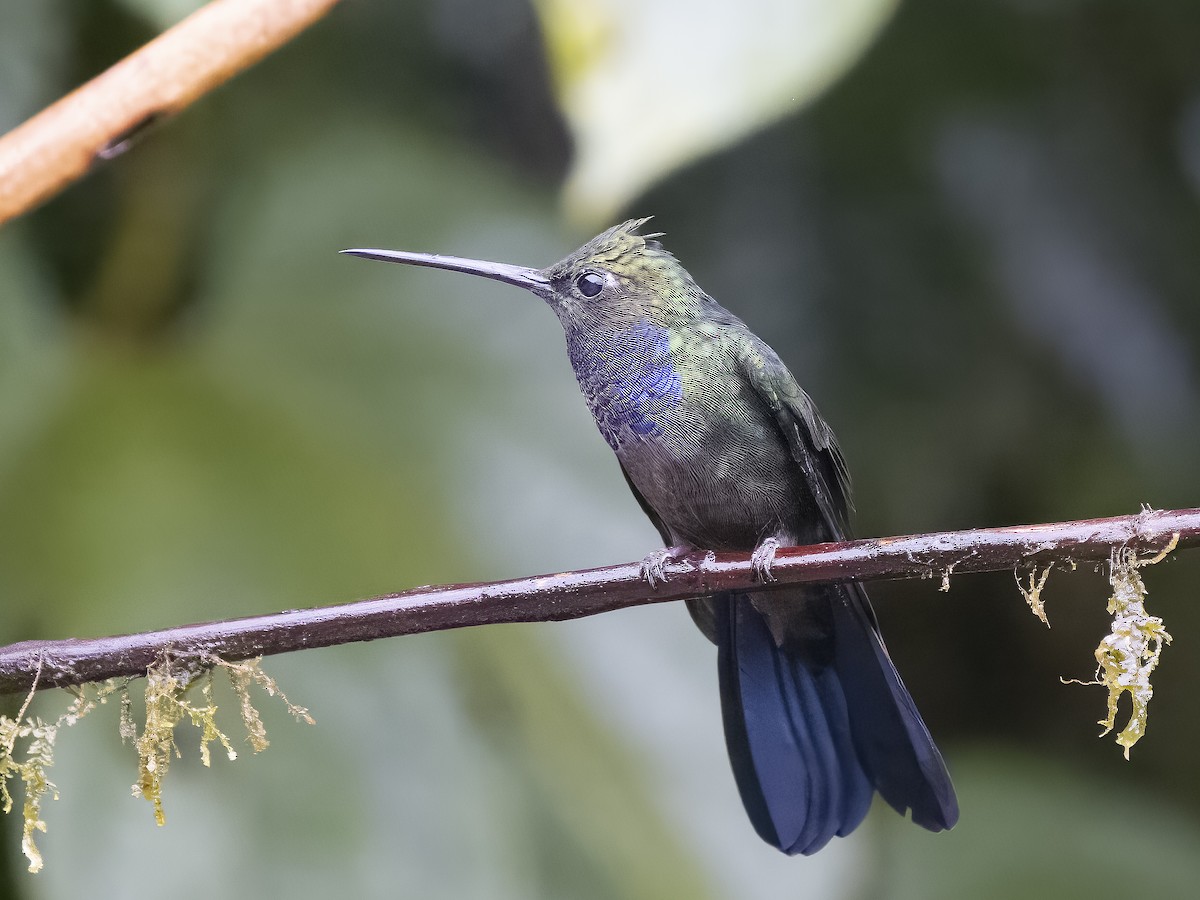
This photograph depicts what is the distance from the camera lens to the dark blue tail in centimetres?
94

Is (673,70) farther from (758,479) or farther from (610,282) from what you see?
(758,479)

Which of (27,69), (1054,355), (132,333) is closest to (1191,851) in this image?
(1054,355)

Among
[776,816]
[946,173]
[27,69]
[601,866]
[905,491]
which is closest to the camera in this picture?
[776,816]

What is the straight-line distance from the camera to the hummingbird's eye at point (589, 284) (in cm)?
97

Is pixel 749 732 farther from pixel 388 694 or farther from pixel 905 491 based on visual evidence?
pixel 905 491

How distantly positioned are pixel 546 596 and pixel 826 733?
1.34 ft

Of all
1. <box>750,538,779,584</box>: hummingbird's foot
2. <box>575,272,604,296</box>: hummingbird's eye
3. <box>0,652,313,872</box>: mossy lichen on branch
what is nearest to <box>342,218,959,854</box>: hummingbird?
<box>575,272,604,296</box>: hummingbird's eye

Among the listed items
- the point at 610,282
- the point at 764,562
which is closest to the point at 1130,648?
the point at 764,562

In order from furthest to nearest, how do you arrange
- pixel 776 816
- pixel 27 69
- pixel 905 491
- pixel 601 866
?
pixel 905 491
pixel 27 69
pixel 601 866
pixel 776 816

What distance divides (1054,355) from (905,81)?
470mm

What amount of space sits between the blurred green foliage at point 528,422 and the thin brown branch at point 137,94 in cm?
49

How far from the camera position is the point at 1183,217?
68.9 inches

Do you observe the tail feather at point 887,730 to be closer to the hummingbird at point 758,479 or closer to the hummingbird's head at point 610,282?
the hummingbird at point 758,479

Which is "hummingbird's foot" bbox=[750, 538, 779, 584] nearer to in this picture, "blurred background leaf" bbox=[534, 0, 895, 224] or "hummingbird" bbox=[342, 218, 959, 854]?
"hummingbird" bbox=[342, 218, 959, 854]
